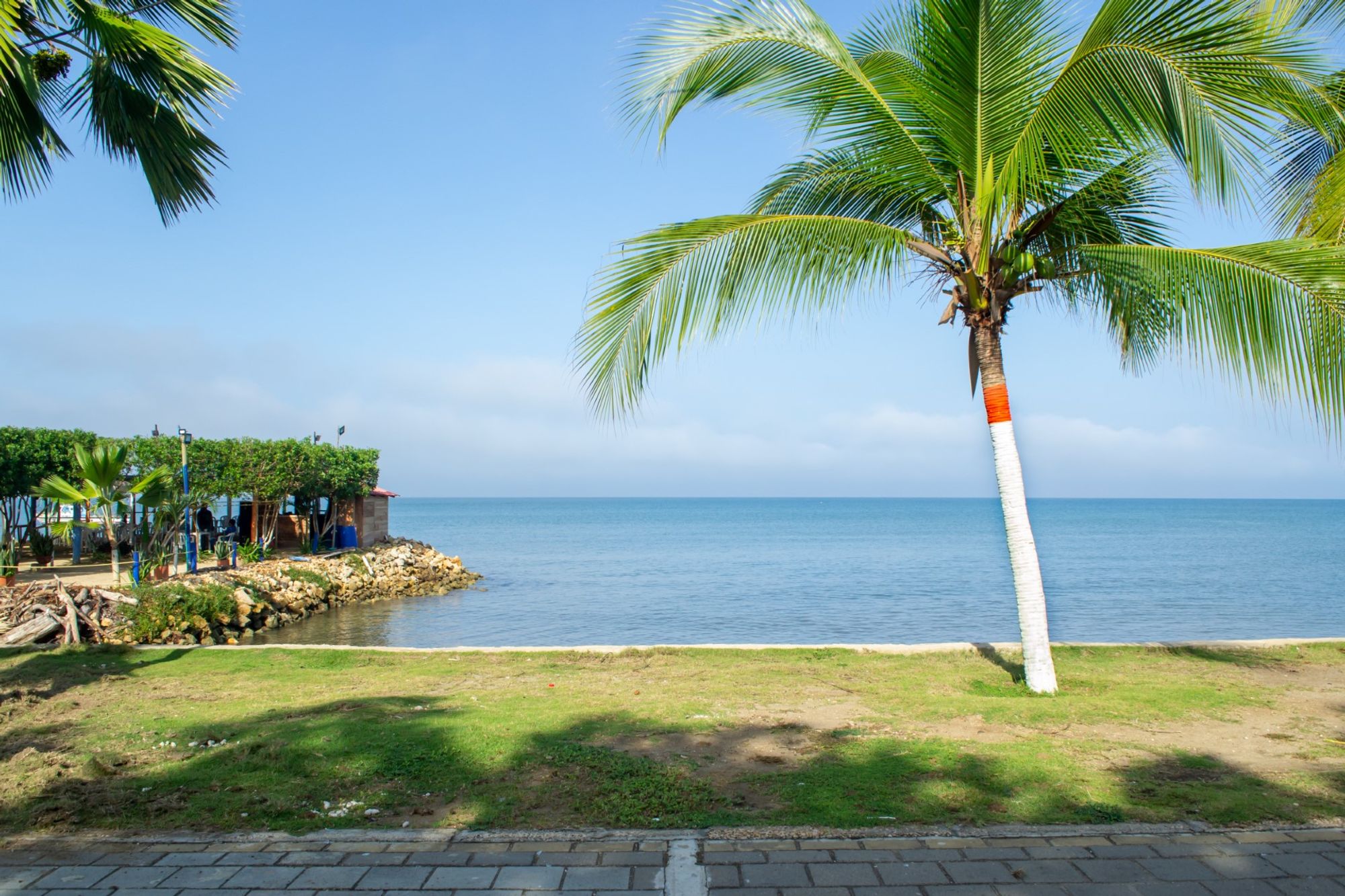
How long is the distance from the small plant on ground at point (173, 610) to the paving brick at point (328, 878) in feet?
34.4

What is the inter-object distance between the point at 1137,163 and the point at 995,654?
5.09 metres

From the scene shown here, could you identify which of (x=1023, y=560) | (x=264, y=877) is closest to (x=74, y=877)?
(x=264, y=877)

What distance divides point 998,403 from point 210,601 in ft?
42.8

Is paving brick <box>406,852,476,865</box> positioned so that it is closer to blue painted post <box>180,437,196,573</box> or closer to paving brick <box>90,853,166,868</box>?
paving brick <box>90,853,166,868</box>

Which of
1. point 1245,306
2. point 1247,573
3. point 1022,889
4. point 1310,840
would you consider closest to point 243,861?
point 1022,889

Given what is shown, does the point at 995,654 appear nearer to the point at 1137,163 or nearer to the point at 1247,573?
the point at 1137,163

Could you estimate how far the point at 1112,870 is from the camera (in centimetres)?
396

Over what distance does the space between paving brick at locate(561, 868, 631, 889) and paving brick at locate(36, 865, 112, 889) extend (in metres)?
2.15

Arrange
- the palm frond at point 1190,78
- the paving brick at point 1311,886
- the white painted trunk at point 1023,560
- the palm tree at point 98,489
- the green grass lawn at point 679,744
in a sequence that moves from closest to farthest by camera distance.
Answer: the paving brick at point 1311,886 < the green grass lawn at point 679,744 < the palm frond at point 1190,78 < the white painted trunk at point 1023,560 < the palm tree at point 98,489

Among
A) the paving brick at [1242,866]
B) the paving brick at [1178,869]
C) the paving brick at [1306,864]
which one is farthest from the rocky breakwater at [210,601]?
the paving brick at [1306,864]

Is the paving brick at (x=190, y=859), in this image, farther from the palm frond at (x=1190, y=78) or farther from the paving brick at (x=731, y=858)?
the palm frond at (x=1190, y=78)

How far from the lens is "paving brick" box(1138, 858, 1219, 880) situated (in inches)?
153

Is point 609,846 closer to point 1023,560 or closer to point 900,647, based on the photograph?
point 1023,560

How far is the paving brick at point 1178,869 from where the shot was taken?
389 centimetres
